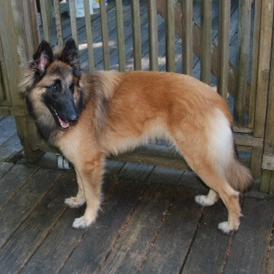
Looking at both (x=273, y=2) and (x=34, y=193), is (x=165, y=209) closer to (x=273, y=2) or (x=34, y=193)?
(x=34, y=193)

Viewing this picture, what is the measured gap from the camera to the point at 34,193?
3.26 meters

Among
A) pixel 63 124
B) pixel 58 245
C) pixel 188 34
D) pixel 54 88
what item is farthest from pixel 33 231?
pixel 188 34

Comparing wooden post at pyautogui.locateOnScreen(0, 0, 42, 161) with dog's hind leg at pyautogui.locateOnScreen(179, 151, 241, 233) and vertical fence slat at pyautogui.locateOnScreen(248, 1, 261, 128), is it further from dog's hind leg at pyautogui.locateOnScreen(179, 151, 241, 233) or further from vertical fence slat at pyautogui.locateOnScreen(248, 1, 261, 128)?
vertical fence slat at pyautogui.locateOnScreen(248, 1, 261, 128)

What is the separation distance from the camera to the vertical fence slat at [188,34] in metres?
2.79

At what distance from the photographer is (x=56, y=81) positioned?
2516mm

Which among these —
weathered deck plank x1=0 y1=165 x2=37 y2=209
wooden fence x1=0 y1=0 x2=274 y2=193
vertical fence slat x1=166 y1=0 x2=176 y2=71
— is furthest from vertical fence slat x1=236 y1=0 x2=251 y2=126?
weathered deck plank x1=0 y1=165 x2=37 y2=209

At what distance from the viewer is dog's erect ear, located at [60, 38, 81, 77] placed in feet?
8.31

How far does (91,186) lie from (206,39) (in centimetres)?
115

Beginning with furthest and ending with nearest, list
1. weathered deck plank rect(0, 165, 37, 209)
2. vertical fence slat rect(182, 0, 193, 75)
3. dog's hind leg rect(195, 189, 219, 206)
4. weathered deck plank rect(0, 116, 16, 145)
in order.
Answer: weathered deck plank rect(0, 116, 16, 145), weathered deck plank rect(0, 165, 37, 209), dog's hind leg rect(195, 189, 219, 206), vertical fence slat rect(182, 0, 193, 75)

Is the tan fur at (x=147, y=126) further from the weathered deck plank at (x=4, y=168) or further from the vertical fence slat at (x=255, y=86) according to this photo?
the weathered deck plank at (x=4, y=168)

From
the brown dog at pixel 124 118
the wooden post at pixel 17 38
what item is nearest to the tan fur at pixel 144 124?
the brown dog at pixel 124 118

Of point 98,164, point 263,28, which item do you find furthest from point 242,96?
point 98,164

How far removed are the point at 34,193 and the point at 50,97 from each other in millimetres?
962

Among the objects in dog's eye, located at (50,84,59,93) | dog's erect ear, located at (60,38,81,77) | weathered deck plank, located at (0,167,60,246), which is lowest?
weathered deck plank, located at (0,167,60,246)
